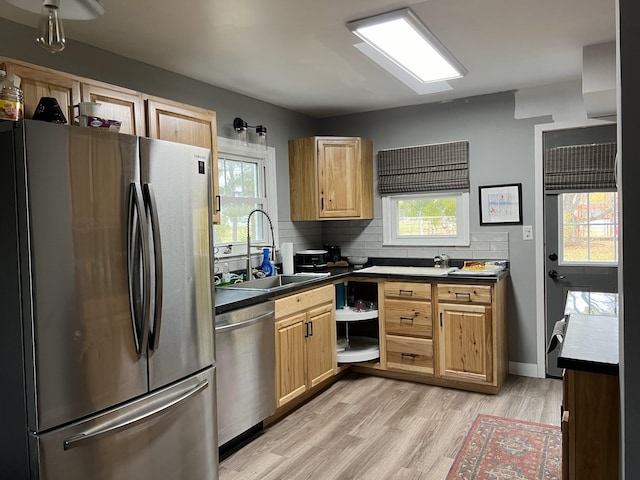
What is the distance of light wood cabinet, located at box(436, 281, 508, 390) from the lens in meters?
3.66

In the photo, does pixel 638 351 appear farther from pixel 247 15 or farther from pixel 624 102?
pixel 247 15

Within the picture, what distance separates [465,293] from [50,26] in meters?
3.10

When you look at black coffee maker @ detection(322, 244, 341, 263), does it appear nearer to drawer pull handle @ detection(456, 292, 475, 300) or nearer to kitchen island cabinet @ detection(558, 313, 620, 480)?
drawer pull handle @ detection(456, 292, 475, 300)

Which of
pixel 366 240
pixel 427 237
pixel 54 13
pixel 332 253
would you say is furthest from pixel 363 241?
pixel 54 13

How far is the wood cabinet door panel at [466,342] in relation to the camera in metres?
3.67

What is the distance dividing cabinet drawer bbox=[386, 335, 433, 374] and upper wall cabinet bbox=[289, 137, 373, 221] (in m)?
1.20

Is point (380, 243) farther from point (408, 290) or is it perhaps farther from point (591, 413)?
point (591, 413)

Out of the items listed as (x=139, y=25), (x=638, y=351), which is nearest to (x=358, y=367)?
(x=139, y=25)

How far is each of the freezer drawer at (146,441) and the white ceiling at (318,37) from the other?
5.78ft

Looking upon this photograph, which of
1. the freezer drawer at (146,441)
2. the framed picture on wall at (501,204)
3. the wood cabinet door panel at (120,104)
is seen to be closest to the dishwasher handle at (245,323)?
the freezer drawer at (146,441)

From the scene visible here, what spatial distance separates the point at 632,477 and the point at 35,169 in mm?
1879

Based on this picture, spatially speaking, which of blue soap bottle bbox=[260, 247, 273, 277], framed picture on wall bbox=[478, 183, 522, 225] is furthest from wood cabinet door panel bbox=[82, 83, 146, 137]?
framed picture on wall bbox=[478, 183, 522, 225]

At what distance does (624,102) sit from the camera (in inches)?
38.8

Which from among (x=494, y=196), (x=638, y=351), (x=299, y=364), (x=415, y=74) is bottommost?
(x=299, y=364)
